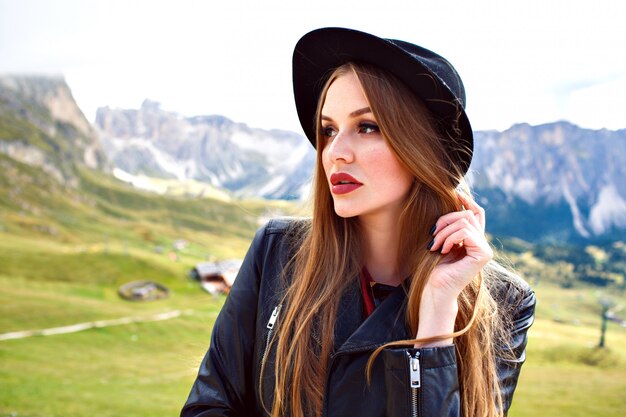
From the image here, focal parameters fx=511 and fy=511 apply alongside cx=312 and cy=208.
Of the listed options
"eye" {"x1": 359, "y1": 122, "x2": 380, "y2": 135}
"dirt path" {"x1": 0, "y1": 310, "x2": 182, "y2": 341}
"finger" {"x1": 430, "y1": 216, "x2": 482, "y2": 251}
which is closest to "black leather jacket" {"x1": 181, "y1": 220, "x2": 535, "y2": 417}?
"finger" {"x1": 430, "y1": 216, "x2": 482, "y2": 251}

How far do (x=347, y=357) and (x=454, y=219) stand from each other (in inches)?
47.0

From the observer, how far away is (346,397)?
3252 mm

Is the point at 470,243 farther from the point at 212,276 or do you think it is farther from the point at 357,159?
the point at 212,276

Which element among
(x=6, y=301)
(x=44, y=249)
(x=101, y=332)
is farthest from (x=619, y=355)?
(x=44, y=249)

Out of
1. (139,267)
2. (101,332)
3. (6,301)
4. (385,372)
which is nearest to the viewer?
(385,372)

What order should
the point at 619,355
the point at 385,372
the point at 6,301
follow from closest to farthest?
the point at 385,372
the point at 6,301
the point at 619,355

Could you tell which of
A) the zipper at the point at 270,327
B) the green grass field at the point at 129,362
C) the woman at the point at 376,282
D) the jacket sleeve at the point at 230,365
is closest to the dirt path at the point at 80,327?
the green grass field at the point at 129,362

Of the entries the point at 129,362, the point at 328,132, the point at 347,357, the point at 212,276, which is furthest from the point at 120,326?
the point at 347,357

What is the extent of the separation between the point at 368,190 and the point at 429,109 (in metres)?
0.74

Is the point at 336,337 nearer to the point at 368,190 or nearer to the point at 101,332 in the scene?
the point at 368,190

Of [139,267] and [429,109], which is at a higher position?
[429,109]

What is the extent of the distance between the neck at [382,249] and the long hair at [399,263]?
8 centimetres

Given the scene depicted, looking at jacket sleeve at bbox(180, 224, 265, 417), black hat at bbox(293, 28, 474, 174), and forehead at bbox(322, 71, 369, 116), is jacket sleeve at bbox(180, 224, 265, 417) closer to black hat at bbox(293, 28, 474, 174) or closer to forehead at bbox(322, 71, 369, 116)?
forehead at bbox(322, 71, 369, 116)

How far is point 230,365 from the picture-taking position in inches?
138
